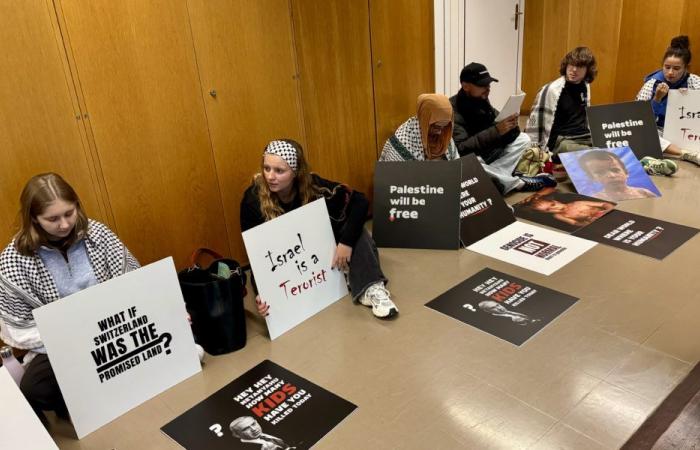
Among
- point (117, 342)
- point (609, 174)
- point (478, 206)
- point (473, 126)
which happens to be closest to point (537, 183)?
point (609, 174)

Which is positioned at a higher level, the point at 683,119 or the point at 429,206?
the point at 683,119

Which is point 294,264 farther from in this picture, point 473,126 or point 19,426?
point 473,126

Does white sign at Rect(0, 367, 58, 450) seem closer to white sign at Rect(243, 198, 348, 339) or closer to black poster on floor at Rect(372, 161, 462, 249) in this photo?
white sign at Rect(243, 198, 348, 339)

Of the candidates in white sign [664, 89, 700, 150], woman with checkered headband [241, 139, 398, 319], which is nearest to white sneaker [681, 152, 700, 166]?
white sign [664, 89, 700, 150]

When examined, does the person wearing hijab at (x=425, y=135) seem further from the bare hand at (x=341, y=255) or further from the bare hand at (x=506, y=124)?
the bare hand at (x=341, y=255)

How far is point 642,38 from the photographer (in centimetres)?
465

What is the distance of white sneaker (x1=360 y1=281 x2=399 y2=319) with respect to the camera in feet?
6.96

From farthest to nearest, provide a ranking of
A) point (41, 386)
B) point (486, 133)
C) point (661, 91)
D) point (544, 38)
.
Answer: point (544, 38) → point (661, 91) → point (486, 133) → point (41, 386)

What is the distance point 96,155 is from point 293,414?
1290 millimetres

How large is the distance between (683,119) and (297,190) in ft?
9.43

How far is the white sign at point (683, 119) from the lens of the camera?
3514 mm

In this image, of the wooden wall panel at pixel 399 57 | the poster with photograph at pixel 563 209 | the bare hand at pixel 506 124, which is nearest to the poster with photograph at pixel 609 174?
the poster with photograph at pixel 563 209

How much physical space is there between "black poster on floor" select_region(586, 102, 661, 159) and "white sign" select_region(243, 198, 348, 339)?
2.29 meters

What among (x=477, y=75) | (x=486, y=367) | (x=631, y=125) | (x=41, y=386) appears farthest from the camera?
(x=631, y=125)
